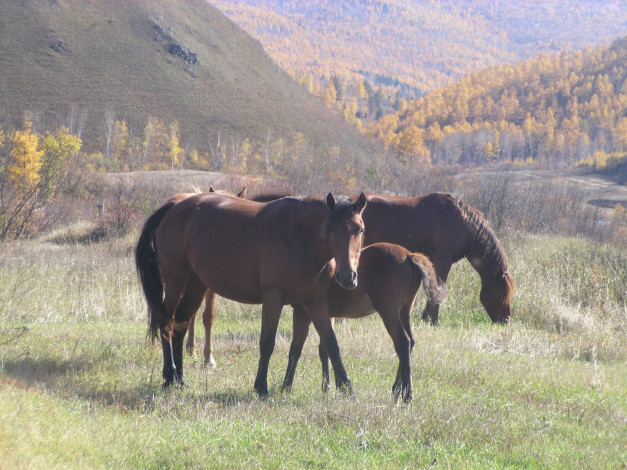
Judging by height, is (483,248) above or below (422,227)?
below

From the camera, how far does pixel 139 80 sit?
91688mm

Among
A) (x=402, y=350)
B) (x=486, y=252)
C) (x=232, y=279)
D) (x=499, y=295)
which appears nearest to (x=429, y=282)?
(x=402, y=350)

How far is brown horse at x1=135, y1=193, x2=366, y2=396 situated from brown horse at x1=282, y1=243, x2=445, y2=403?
0.46m

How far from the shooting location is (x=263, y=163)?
3199 inches

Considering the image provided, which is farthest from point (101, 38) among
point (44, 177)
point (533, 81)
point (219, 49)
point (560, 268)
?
point (533, 81)

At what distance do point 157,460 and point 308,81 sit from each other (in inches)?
7593

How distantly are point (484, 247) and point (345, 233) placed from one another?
4954 millimetres

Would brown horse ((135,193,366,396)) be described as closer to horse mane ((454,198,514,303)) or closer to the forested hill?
horse mane ((454,198,514,303))

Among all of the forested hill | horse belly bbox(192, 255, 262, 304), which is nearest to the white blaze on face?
horse belly bbox(192, 255, 262, 304)

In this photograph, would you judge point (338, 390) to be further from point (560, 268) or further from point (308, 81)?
point (308, 81)

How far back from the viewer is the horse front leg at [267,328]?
548cm

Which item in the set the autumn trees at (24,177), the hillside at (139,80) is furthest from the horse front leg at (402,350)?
the hillside at (139,80)

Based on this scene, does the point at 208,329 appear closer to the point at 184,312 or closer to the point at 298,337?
the point at 184,312

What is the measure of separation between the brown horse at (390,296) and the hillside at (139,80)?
71.0 m
